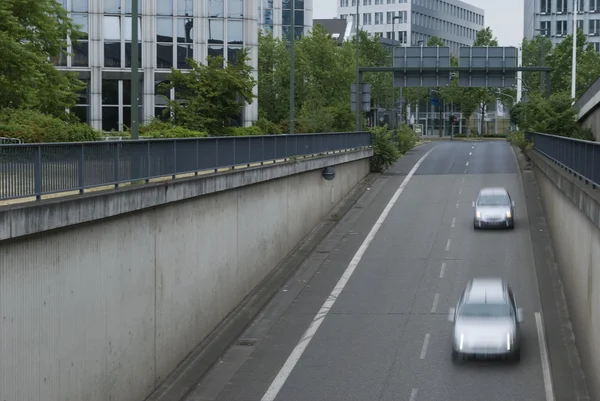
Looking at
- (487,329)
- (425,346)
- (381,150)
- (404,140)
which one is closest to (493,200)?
(425,346)

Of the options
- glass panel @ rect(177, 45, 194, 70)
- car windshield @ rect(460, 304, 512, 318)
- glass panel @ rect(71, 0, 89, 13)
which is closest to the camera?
car windshield @ rect(460, 304, 512, 318)

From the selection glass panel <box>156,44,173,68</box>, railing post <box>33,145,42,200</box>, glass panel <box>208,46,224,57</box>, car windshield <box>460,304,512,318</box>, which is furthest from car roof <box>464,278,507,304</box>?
glass panel <box>208,46,224,57</box>

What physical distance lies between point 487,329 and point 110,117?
4870 cm

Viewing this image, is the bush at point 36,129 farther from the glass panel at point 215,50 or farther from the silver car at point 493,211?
the glass panel at point 215,50

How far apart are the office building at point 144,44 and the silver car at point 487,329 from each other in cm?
4654

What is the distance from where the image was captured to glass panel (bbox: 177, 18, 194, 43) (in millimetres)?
68250

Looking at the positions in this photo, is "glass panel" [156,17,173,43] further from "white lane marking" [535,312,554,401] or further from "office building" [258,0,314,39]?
"office building" [258,0,314,39]

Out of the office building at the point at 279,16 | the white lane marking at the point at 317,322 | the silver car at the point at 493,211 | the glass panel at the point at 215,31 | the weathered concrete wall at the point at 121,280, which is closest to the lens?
the weathered concrete wall at the point at 121,280

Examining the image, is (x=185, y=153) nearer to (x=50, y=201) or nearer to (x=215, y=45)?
(x=50, y=201)

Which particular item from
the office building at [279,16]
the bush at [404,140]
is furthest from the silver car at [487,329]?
the office building at [279,16]

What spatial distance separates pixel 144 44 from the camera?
221ft

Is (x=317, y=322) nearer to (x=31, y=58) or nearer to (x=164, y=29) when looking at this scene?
(x=31, y=58)

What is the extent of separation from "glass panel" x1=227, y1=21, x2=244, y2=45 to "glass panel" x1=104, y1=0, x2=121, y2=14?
800 centimetres

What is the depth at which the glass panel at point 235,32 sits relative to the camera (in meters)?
69.6
